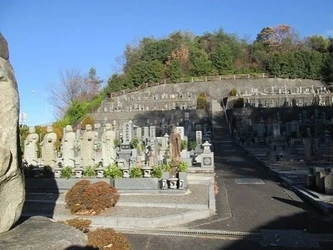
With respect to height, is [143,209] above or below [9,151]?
below

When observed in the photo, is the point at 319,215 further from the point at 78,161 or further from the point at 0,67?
the point at 78,161

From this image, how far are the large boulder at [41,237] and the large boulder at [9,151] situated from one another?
174 millimetres

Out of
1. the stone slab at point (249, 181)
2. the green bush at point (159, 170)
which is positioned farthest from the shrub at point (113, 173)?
the stone slab at point (249, 181)

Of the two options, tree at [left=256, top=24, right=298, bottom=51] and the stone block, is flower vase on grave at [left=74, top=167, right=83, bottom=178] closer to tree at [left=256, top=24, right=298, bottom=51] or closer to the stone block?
the stone block

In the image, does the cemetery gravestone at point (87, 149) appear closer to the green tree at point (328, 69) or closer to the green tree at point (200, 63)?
the green tree at point (200, 63)

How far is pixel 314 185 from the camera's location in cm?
1337

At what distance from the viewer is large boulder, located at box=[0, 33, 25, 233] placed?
3645 millimetres

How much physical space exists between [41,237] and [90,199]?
6.62 metres

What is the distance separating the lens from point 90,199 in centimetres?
1035

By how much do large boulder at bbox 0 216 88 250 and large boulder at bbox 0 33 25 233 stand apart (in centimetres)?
17

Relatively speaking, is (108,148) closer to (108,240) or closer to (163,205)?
(163,205)

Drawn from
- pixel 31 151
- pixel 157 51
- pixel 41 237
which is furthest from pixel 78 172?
pixel 157 51

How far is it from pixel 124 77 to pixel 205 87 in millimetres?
15815

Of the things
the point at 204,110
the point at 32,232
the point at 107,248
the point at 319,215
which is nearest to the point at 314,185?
the point at 319,215
